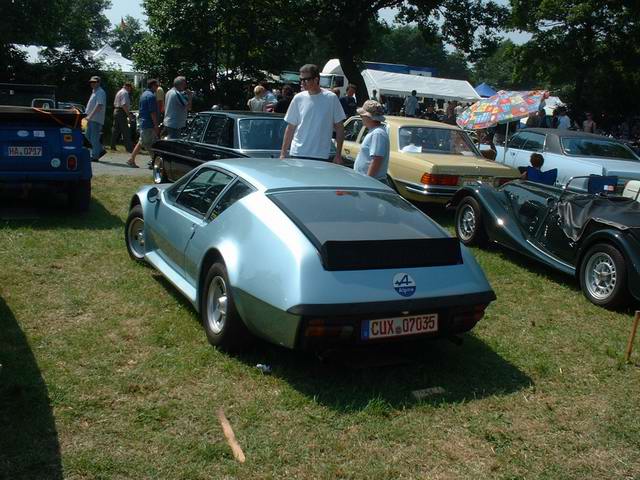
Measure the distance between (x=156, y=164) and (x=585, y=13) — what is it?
23.6 m

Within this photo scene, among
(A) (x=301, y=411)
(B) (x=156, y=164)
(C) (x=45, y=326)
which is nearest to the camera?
(A) (x=301, y=411)

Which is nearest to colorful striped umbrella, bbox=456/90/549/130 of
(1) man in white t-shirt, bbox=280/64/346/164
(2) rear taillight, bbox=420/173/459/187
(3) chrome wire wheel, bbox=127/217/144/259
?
(2) rear taillight, bbox=420/173/459/187

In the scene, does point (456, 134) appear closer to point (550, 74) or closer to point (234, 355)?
point (234, 355)

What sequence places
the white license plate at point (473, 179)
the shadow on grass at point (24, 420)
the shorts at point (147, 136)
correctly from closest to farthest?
the shadow on grass at point (24, 420)
the white license plate at point (473, 179)
the shorts at point (147, 136)

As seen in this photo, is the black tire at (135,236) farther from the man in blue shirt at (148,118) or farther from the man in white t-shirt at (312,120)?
the man in blue shirt at (148,118)

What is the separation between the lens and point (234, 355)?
4.55 metres

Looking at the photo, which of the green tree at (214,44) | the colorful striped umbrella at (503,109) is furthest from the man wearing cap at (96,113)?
the green tree at (214,44)

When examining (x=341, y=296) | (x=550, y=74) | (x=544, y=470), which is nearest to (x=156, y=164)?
(x=341, y=296)

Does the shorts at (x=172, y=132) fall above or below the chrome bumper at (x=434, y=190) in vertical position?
above

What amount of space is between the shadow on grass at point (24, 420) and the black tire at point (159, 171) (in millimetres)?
6630

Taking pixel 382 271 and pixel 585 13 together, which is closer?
pixel 382 271

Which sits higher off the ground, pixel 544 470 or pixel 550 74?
pixel 550 74

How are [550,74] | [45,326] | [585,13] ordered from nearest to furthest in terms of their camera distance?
[45,326] → [585,13] → [550,74]

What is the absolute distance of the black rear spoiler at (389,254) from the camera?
4031mm
